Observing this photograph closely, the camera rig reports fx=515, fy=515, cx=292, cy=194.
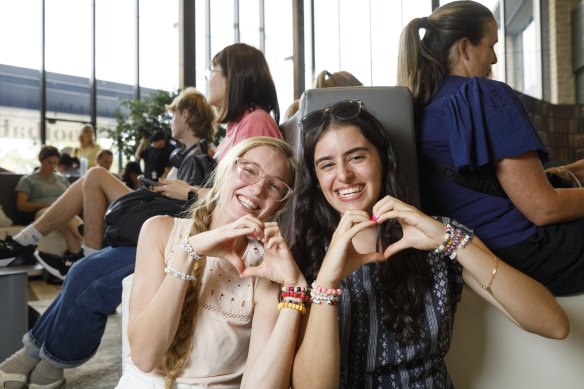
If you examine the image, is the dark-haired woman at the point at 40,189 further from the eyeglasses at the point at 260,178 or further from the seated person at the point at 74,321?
the eyeglasses at the point at 260,178

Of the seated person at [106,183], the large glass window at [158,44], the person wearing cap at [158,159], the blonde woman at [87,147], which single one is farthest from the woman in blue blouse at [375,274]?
the large glass window at [158,44]

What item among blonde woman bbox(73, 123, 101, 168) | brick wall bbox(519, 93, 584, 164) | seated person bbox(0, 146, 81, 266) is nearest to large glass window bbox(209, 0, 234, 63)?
blonde woman bbox(73, 123, 101, 168)

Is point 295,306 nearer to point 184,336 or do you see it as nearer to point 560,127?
point 184,336

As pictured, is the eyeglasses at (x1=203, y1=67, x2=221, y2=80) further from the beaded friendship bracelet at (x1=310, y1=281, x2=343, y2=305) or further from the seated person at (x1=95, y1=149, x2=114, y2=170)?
the seated person at (x1=95, y1=149, x2=114, y2=170)

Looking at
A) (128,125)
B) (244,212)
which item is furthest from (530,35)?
(244,212)

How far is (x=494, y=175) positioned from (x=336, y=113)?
0.46 meters

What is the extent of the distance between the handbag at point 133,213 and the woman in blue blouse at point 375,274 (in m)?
0.79

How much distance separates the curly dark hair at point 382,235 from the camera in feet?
3.50

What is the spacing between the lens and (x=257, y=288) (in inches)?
45.3

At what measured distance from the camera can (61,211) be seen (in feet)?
9.20

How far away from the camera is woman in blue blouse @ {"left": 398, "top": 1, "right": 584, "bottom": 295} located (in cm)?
125

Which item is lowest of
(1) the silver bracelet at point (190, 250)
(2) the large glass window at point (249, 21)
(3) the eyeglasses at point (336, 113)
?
(1) the silver bracelet at point (190, 250)

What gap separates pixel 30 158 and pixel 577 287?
6780 millimetres

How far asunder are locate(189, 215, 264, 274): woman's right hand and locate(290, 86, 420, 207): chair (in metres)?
0.45
